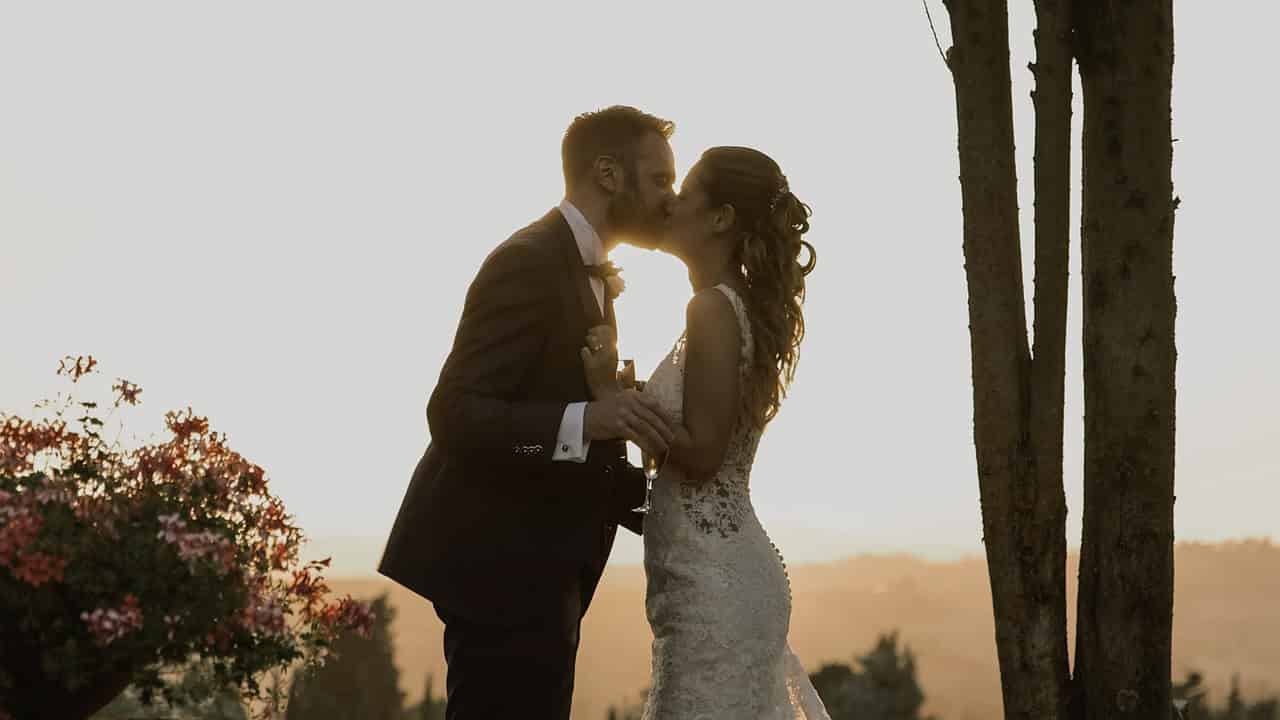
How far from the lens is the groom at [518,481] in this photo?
5188 millimetres

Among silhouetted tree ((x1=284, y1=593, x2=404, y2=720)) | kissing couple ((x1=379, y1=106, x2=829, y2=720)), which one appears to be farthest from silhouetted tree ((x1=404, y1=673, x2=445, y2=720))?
kissing couple ((x1=379, y1=106, x2=829, y2=720))

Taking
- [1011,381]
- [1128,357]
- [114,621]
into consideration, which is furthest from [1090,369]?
[114,621]

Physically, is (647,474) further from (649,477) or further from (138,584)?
(138,584)

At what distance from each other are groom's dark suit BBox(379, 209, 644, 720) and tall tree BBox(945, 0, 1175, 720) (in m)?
1.65

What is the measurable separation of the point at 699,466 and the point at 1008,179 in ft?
5.87

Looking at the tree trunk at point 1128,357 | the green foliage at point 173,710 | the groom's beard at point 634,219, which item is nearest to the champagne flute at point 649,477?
the groom's beard at point 634,219

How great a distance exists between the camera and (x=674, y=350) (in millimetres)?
5688

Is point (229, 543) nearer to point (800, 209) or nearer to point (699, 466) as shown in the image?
point (699, 466)

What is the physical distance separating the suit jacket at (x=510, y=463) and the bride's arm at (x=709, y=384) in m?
0.30

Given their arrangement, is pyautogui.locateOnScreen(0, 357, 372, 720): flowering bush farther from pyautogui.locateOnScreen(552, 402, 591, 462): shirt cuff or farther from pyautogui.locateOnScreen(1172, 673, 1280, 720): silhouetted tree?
pyautogui.locateOnScreen(1172, 673, 1280, 720): silhouetted tree

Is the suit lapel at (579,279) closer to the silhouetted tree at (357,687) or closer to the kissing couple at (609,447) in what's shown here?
the kissing couple at (609,447)

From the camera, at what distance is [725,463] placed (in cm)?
565

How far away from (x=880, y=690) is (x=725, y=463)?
4064mm

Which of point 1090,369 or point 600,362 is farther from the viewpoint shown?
point 1090,369
